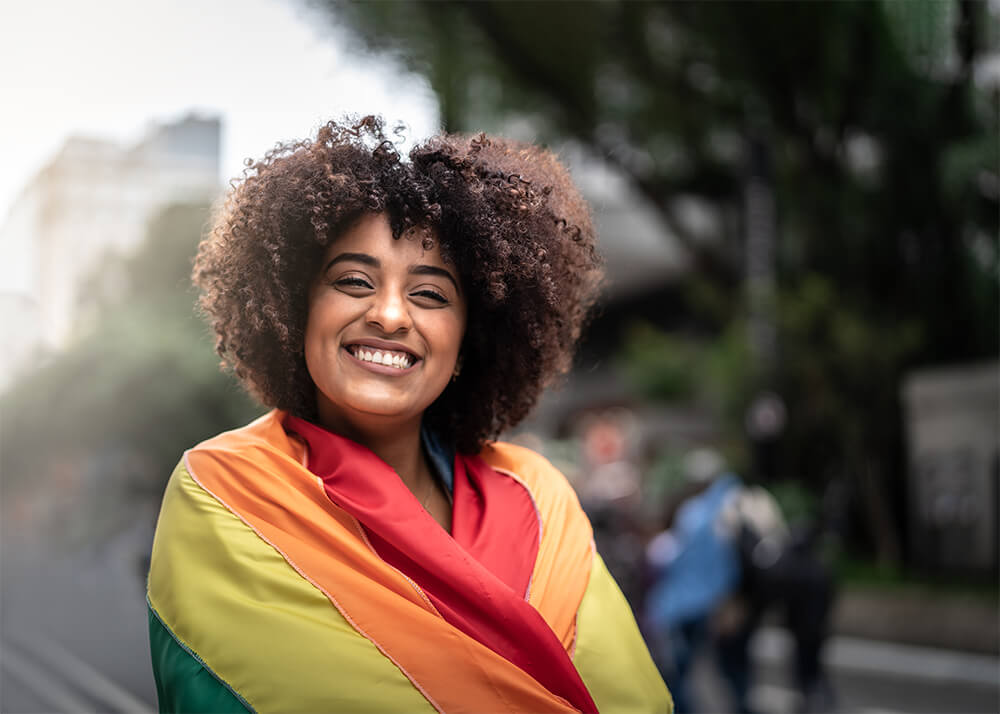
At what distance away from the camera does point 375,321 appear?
79.0 inches

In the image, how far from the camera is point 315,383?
2137mm

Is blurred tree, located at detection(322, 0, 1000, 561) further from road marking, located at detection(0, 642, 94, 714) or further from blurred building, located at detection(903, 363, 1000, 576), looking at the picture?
road marking, located at detection(0, 642, 94, 714)

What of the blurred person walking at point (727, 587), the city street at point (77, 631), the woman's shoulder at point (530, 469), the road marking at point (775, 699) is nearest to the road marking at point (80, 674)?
the city street at point (77, 631)

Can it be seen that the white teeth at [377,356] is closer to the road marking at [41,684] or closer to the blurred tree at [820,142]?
the road marking at [41,684]

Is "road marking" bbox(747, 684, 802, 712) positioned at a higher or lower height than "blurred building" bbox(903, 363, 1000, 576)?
lower

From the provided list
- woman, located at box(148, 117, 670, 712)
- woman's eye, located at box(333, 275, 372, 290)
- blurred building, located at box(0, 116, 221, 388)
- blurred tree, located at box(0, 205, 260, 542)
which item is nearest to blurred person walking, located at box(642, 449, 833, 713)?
blurred tree, located at box(0, 205, 260, 542)

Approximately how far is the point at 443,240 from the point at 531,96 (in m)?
10.7

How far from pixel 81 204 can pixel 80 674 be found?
4.17ft

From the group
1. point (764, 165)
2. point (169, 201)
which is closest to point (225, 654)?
point (169, 201)

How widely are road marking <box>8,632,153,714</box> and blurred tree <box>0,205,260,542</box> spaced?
324 mm

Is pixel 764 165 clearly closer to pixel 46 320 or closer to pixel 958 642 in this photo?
pixel 958 642

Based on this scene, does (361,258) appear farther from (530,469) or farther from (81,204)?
(81,204)

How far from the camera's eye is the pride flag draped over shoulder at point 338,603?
174 centimetres

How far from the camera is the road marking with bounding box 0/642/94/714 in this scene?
262 centimetres
